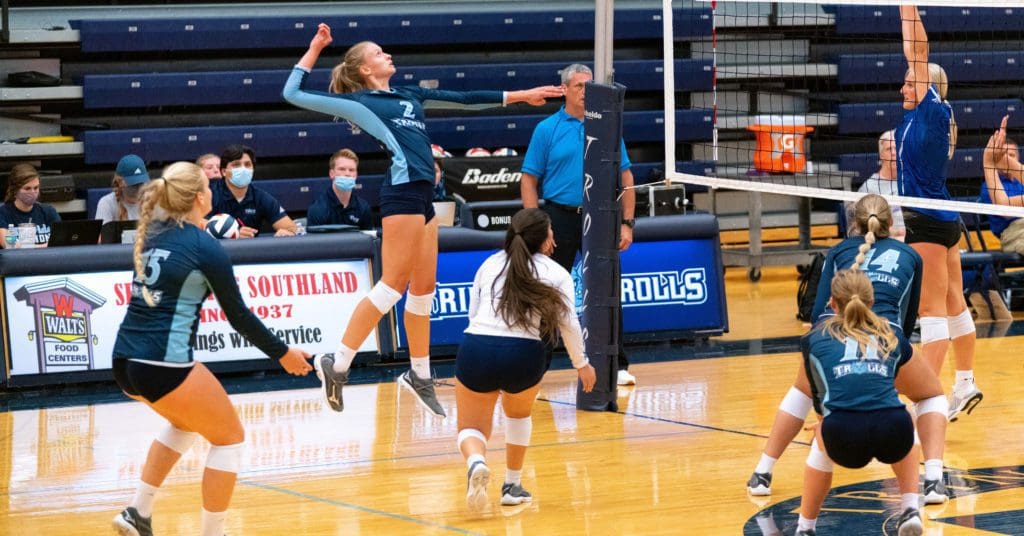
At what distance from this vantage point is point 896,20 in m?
→ 17.4

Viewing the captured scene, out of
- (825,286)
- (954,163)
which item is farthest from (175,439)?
(954,163)

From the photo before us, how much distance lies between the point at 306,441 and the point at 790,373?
3.58m

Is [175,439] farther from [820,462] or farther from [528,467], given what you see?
[820,462]

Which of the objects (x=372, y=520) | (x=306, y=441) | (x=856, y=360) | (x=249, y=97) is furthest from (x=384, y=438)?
(x=249, y=97)

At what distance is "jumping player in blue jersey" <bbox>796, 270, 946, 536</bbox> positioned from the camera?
5312 mm

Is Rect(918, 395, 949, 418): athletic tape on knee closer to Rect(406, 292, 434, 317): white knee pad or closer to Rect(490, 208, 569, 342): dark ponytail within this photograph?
Rect(490, 208, 569, 342): dark ponytail

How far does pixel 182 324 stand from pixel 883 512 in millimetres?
2986

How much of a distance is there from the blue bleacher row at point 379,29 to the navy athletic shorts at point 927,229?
9386 millimetres

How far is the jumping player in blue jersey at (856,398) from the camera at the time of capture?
531 cm

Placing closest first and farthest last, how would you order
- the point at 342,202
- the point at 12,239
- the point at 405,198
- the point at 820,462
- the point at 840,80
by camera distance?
1. the point at 820,462
2. the point at 405,198
3. the point at 12,239
4. the point at 342,202
5. the point at 840,80

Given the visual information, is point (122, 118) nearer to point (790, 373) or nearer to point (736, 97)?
point (736, 97)

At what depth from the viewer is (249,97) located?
15398mm

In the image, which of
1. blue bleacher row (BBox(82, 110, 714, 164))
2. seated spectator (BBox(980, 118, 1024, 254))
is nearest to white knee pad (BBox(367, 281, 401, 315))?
seated spectator (BBox(980, 118, 1024, 254))

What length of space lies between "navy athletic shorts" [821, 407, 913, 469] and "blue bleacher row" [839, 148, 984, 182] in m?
11.1
